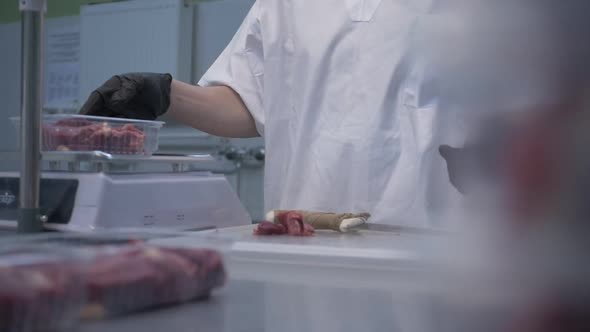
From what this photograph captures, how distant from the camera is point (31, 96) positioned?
816 millimetres

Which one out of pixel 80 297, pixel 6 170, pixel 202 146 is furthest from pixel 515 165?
pixel 202 146

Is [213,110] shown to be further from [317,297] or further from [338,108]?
[317,297]

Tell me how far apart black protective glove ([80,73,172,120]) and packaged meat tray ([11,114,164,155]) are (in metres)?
0.30

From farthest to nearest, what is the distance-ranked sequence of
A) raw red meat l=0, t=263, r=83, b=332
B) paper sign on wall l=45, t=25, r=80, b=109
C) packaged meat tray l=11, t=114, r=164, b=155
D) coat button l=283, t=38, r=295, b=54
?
paper sign on wall l=45, t=25, r=80, b=109 < coat button l=283, t=38, r=295, b=54 < packaged meat tray l=11, t=114, r=164, b=155 < raw red meat l=0, t=263, r=83, b=332

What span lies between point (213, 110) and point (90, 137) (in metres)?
0.78

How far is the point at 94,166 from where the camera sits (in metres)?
1.02

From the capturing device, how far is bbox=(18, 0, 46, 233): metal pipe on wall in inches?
31.6

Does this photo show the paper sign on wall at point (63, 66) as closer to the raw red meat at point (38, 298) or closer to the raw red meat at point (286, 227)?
the raw red meat at point (286, 227)

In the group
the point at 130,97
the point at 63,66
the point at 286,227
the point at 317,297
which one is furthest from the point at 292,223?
the point at 63,66

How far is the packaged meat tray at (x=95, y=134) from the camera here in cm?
93

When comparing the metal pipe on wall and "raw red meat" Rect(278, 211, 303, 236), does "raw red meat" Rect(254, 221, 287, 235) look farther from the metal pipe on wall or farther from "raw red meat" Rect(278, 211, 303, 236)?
the metal pipe on wall

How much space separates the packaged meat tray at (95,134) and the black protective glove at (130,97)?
0.30 meters

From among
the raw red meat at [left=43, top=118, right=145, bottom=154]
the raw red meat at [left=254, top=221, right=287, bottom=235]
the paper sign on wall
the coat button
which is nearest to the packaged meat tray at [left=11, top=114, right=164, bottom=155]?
the raw red meat at [left=43, top=118, right=145, bottom=154]

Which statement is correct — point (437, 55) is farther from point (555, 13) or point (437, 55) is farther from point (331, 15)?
point (331, 15)
